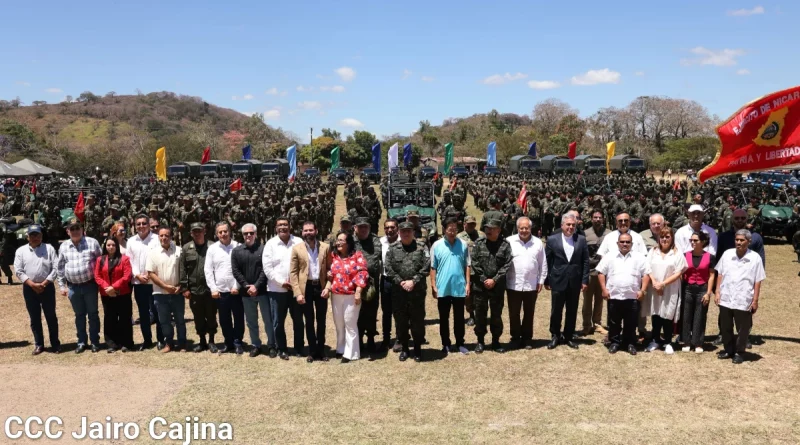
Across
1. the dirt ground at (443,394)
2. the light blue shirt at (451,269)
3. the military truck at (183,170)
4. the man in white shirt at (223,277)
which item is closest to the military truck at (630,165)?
the military truck at (183,170)

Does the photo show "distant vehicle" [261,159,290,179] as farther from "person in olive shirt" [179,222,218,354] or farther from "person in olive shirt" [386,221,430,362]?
"person in olive shirt" [386,221,430,362]

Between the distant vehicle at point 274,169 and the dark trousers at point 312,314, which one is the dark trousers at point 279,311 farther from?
the distant vehicle at point 274,169

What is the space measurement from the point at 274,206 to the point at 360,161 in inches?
2131

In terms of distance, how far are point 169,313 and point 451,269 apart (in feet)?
11.0

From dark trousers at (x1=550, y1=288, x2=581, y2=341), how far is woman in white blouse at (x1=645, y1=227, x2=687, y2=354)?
823mm

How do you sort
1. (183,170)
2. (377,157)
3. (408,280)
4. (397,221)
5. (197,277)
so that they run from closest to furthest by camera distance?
(408,280)
(197,277)
(397,221)
(377,157)
(183,170)

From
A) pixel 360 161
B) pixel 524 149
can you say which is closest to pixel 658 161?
pixel 524 149

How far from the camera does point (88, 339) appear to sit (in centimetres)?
704

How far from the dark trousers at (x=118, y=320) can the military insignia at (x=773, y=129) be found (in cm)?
772

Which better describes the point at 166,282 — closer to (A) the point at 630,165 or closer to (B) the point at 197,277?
(B) the point at 197,277

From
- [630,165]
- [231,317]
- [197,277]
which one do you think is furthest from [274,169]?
[197,277]

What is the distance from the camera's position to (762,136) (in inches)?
256

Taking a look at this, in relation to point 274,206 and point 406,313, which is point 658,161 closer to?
point 274,206

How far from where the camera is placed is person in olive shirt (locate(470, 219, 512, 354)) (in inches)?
239
